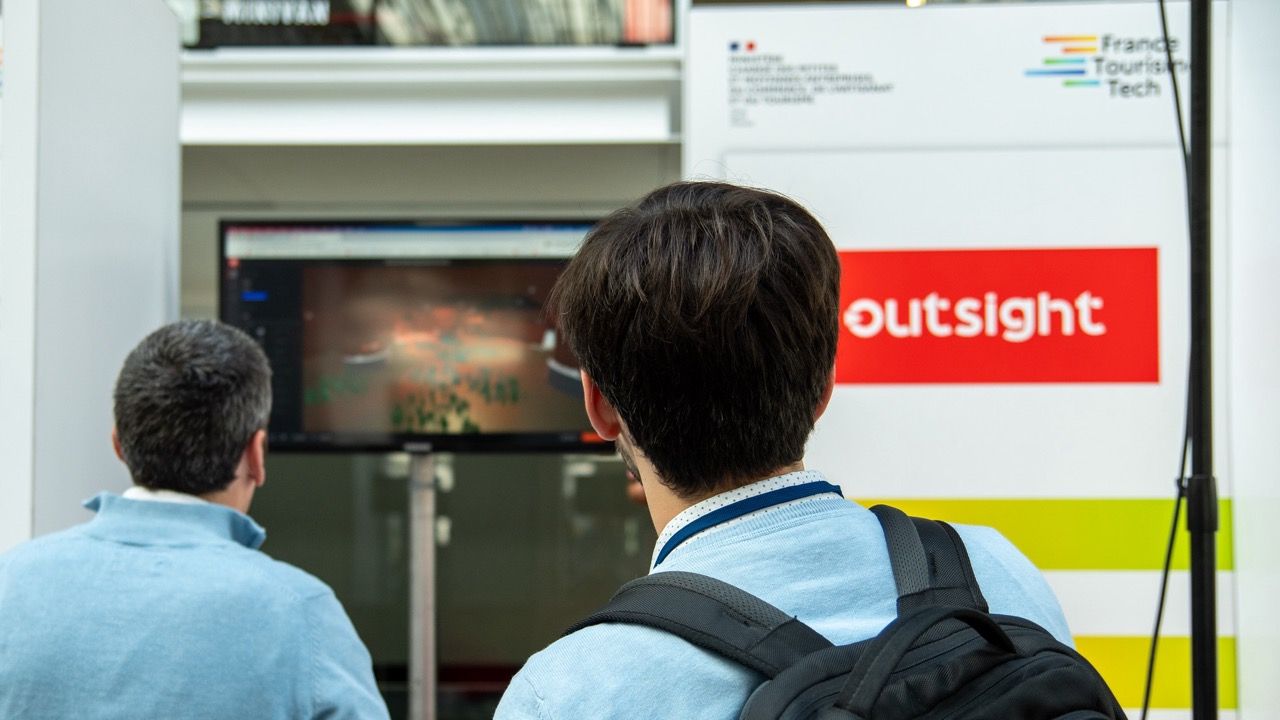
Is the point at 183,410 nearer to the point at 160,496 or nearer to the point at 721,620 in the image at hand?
the point at 160,496

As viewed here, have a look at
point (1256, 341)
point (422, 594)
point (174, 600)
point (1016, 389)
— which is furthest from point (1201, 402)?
point (422, 594)

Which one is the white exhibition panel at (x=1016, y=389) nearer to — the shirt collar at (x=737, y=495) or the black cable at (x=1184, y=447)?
the black cable at (x=1184, y=447)

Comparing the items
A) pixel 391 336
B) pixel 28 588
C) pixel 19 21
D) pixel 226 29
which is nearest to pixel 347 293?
pixel 391 336

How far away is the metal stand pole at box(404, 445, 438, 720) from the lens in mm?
2572

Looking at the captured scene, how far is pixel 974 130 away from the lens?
195cm

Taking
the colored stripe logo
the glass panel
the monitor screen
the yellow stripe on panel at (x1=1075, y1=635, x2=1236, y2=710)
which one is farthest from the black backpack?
the glass panel

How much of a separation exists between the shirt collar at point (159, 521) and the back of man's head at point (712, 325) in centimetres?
84

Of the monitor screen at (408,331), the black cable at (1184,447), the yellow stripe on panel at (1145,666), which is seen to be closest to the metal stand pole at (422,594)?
the monitor screen at (408,331)

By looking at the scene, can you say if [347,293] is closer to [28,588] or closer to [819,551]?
[28,588]

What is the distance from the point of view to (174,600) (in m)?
1.34

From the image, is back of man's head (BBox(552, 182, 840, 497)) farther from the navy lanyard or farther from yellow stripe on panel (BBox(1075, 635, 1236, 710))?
yellow stripe on panel (BBox(1075, 635, 1236, 710))

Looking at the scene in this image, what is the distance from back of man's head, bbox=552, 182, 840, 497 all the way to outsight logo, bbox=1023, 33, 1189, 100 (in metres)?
1.40

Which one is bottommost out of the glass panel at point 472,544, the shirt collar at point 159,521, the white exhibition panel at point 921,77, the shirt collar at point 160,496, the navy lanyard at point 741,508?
the glass panel at point 472,544

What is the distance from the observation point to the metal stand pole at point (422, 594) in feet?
8.44
